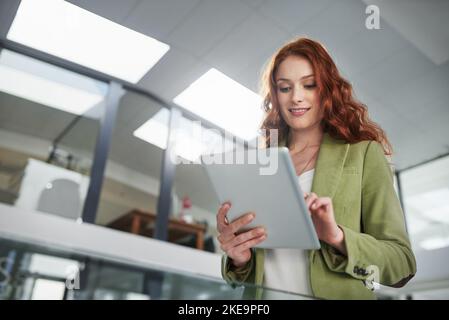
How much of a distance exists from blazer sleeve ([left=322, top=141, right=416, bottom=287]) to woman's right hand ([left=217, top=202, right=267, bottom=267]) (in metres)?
0.13

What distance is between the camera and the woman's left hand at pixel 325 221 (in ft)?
2.07

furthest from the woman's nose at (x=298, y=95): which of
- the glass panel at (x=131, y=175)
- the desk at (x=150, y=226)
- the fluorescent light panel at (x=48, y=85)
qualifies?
the desk at (x=150, y=226)

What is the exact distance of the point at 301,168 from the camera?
0.90m

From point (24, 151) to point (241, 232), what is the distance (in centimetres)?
244

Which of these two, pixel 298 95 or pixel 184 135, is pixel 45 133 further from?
pixel 298 95

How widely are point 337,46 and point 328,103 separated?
58cm

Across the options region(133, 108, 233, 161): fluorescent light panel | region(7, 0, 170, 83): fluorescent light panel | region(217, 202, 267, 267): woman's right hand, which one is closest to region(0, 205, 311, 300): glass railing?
region(217, 202, 267, 267): woman's right hand

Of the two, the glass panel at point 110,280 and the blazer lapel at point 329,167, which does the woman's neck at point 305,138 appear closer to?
the blazer lapel at point 329,167

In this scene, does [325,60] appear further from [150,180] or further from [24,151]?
[24,151]

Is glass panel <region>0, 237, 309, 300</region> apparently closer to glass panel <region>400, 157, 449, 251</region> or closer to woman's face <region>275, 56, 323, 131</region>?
woman's face <region>275, 56, 323, 131</region>

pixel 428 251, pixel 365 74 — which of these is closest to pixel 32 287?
pixel 428 251

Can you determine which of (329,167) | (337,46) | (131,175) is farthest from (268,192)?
(131,175)

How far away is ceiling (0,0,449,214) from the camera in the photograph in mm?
1373

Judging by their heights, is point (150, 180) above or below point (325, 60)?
above
